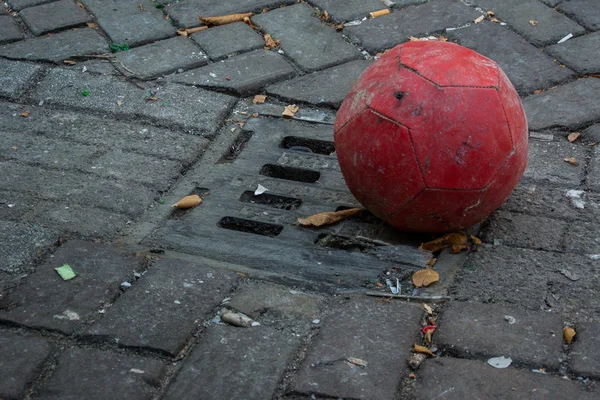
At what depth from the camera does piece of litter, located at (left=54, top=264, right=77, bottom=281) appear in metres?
2.75

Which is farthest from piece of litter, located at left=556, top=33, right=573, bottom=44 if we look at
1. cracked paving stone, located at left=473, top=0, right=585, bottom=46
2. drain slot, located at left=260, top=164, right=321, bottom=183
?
drain slot, located at left=260, top=164, right=321, bottom=183

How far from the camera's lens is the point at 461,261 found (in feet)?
9.33

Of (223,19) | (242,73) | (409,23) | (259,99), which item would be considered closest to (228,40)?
(223,19)

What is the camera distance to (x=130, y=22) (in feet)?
14.9

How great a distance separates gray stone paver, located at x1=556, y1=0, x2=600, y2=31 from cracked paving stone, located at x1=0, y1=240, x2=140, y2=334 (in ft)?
9.62

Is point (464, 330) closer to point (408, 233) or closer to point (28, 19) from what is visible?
point (408, 233)

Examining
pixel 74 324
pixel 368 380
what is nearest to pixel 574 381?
pixel 368 380

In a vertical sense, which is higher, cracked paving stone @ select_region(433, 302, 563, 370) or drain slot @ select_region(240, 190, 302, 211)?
cracked paving stone @ select_region(433, 302, 563, 370)

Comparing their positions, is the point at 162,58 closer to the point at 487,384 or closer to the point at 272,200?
the point at 272,200

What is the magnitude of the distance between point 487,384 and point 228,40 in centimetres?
268

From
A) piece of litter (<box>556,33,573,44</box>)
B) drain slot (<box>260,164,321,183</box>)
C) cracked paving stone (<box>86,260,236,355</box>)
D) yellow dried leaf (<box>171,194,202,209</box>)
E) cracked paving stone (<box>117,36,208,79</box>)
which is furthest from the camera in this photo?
piece of litter (<box>556,33,573,44</box>)

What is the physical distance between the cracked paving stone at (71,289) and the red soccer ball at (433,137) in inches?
35.4

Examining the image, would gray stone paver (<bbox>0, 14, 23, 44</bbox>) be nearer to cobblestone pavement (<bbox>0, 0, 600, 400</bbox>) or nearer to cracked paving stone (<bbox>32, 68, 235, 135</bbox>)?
cobblestone pavement (<bbox>0, 0, 600, 400</bbox>)

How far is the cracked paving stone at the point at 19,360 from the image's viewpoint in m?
2.30
